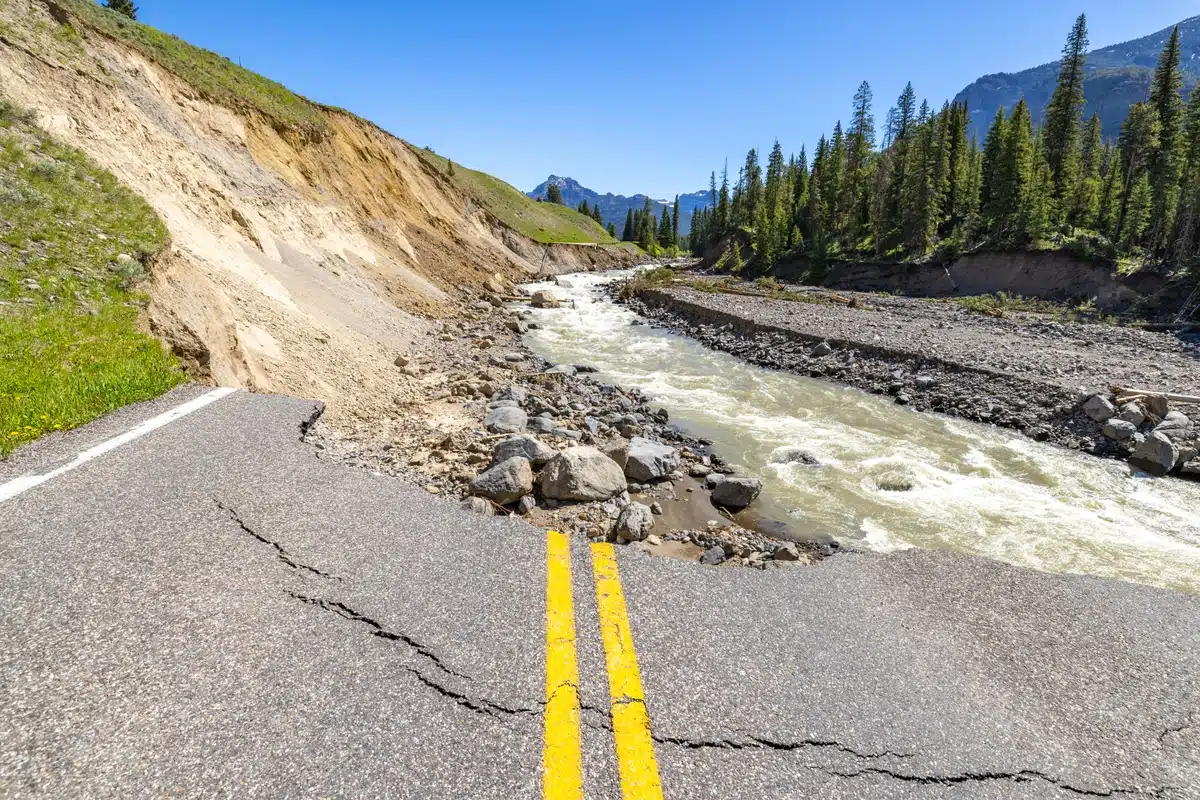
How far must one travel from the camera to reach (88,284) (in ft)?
26.0

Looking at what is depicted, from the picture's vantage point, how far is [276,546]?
12.2 ft

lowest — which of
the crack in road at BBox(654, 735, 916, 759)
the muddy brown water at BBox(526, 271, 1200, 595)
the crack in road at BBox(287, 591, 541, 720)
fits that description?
the muddy brown water at BBox(526, 271, 1200, 595)

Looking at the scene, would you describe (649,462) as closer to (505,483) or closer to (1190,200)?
(505,483)

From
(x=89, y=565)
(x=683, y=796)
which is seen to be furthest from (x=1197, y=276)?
(x=89, y=565)

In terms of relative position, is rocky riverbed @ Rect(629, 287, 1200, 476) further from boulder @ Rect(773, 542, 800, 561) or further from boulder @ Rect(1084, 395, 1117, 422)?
boulder @ Rect(773, 542, 800, 561)

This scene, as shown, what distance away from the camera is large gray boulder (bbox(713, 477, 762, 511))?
27.1 feet

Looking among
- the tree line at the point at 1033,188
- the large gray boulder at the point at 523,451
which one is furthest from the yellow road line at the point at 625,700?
the tree line at the point at 1033,188

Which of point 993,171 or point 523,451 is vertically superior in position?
point 993,171

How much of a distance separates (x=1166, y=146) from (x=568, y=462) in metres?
59.9

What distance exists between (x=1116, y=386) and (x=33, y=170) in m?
23.0

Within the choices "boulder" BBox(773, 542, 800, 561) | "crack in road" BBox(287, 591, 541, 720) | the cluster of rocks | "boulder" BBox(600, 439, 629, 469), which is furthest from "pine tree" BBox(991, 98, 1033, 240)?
"crack in road" BBox(287, 591, 541, 720)

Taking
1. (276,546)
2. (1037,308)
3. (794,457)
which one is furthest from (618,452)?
(1037,308)

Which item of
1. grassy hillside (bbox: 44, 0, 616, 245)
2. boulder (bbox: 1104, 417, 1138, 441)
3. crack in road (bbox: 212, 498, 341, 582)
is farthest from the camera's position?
grassy hillside (bbox: 44, 0, 616, 245)

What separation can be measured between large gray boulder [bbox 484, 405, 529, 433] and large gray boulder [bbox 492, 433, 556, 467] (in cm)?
190
